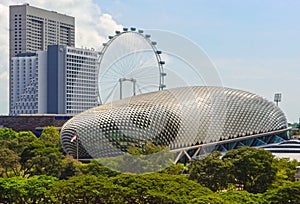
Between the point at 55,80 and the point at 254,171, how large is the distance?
402 ft

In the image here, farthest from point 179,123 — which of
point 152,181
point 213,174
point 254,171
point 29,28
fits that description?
point 29,28

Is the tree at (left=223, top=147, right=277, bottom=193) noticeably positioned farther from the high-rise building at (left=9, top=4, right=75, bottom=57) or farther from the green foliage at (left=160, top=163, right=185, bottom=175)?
the high-rise building at (left=9, top=4, right=75, bottom=57)

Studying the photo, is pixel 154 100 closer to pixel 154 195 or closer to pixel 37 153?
pixel 37 153

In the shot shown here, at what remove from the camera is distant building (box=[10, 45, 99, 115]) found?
164 meters

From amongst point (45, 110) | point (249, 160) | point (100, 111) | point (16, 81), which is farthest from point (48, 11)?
point (249, 160)

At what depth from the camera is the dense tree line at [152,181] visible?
39312 millimetres

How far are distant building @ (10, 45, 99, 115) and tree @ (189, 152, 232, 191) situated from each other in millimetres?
117149

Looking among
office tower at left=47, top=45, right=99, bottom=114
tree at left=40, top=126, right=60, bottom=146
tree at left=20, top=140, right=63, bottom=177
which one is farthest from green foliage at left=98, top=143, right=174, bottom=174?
office tower at left=47, top=45, right=99, bottom=114

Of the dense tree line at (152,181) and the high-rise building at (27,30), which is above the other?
the high-rise building at (27,30)

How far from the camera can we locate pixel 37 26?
193375 millimetres

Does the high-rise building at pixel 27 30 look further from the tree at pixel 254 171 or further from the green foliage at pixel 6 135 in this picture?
the tree at pixel 254 171

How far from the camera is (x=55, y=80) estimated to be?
164375 mm

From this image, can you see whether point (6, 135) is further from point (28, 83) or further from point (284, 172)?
point (28, 83)

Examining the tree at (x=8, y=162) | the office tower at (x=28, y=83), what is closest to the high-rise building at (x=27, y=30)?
the office tower at (x=28, y=83)
